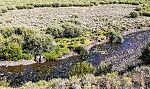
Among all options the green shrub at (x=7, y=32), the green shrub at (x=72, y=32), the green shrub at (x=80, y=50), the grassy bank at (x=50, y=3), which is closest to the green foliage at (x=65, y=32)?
the green shrub at (x=72, y=32)

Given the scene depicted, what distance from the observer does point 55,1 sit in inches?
5108

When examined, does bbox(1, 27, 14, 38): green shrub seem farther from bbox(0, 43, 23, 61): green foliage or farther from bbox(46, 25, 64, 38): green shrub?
bbox(0, 43, 23, 61): green foliage

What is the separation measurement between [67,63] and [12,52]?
8921mm

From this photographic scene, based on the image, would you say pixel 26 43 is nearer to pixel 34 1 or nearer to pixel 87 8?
pixel 87 8

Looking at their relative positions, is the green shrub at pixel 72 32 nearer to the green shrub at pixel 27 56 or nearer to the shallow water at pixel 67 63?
the shallow water at pixel 67 63

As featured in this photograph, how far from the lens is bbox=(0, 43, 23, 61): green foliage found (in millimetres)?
58884

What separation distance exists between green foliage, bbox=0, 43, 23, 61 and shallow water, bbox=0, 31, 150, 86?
280cm

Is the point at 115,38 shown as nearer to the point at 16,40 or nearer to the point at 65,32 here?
the point at 65,32

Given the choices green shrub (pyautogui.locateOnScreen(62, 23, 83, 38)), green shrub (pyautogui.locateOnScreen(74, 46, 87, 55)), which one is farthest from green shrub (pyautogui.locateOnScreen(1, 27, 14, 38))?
green shrub (pyautogui.locateOnScreen(74, 46, 87, 55))

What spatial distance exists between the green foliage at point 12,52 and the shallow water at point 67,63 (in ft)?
9.18

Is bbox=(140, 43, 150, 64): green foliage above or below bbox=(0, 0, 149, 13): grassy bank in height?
above

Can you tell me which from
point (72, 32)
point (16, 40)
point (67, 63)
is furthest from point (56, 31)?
point (67, 63)

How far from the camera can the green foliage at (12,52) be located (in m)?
58.9

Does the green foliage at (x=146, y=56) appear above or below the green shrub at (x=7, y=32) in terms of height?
above
